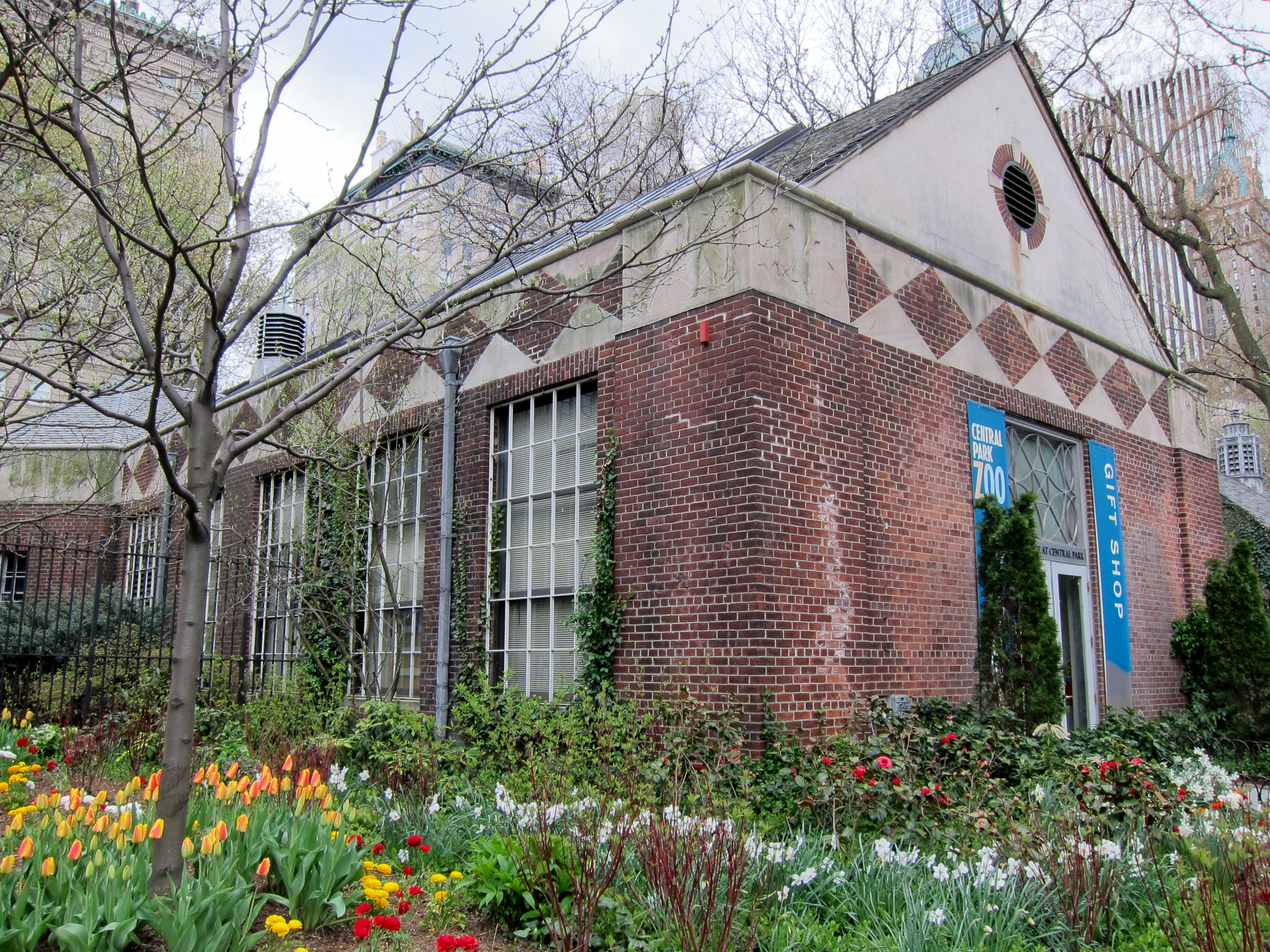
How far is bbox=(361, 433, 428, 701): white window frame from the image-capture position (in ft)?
34.2

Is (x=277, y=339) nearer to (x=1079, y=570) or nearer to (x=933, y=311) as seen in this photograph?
(x=933, y=311)

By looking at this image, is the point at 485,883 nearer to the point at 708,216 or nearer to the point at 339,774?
the point at 339,774

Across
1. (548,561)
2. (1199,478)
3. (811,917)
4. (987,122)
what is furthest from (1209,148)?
(811,917)

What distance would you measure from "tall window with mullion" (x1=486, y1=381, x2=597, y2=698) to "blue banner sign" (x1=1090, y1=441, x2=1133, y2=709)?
5.99m

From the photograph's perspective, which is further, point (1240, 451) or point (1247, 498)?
point (1240, 451)

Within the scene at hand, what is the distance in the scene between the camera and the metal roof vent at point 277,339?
1523 cm

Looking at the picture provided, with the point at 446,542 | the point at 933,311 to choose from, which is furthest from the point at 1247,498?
the point at 446,542

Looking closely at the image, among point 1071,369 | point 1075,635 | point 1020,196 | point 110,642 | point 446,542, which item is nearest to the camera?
point 446,542

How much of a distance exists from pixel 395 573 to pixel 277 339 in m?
6.24

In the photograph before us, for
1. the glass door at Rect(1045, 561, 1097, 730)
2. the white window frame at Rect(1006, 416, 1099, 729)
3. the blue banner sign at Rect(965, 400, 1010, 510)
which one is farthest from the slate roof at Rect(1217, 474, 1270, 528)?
the blue banner sign at Rect(965, 400, 1010, 510)

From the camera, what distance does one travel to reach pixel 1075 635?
34.9ft

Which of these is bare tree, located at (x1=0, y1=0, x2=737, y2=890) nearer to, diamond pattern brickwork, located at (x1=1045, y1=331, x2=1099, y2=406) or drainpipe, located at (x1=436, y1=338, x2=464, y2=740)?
drainpipe, located at (x1=436, y1=338, x2=464, y2=740)

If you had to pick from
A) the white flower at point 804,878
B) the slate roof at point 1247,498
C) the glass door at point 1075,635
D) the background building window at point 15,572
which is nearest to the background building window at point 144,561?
the background building window at point 15,572

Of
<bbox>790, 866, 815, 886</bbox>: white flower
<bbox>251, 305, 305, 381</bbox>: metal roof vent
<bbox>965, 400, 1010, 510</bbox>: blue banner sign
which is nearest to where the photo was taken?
<bbox>790, 866, 815, 886</bbox>: white flower
